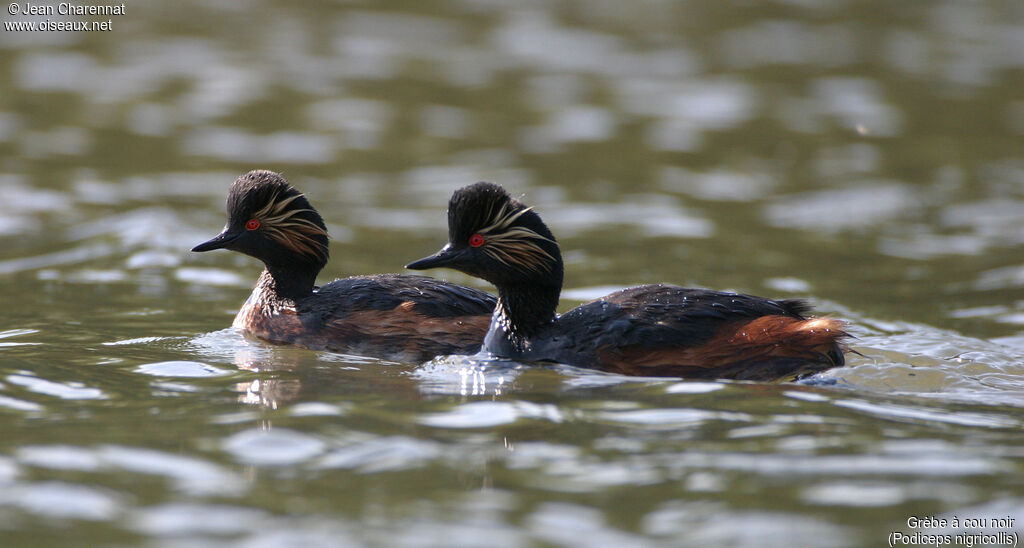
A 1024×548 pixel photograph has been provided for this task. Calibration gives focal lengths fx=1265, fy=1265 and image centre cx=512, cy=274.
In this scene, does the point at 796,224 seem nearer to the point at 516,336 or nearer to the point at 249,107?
the point at 516,336

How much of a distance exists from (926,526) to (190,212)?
11.4 metres

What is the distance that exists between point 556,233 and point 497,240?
584 cm

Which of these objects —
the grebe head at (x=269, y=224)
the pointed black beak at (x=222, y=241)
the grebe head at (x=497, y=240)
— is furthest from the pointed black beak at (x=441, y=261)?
the pointed black beak at (x=222, y=241)

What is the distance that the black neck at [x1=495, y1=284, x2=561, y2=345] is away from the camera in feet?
29.7

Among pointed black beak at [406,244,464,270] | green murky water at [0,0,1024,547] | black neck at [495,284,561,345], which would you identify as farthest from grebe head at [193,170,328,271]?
black neck at [495,284,561,345]

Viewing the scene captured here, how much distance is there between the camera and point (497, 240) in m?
9.04

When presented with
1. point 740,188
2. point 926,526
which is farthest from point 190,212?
point 926,526

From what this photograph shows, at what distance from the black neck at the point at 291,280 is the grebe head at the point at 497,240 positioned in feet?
5.34

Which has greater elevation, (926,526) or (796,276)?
(796,276)

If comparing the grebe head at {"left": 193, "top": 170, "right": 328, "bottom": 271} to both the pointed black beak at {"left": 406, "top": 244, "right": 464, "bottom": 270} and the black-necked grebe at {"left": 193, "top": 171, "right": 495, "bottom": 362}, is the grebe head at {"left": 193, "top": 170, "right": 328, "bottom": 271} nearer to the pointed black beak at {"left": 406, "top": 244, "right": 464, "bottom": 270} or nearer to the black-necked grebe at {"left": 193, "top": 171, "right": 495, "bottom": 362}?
the black-necked grebe at {"left": 193, "top": 171, "right": 495, "bottom": 362}

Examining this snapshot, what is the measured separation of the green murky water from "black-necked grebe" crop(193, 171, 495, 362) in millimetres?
394

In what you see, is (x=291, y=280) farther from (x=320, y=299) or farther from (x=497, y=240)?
(x=497, y=240)

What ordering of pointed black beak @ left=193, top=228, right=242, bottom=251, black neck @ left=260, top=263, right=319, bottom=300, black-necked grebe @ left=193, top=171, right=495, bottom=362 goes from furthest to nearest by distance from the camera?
black neck @ left=260, top=263, right=319, bottom=300 < pointed black beak @ left=193, top=228, right=242, bottom=251 < black-necked grebe @ left=193, top=171, right=495, bottom=362

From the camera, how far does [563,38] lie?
73.2 feet
